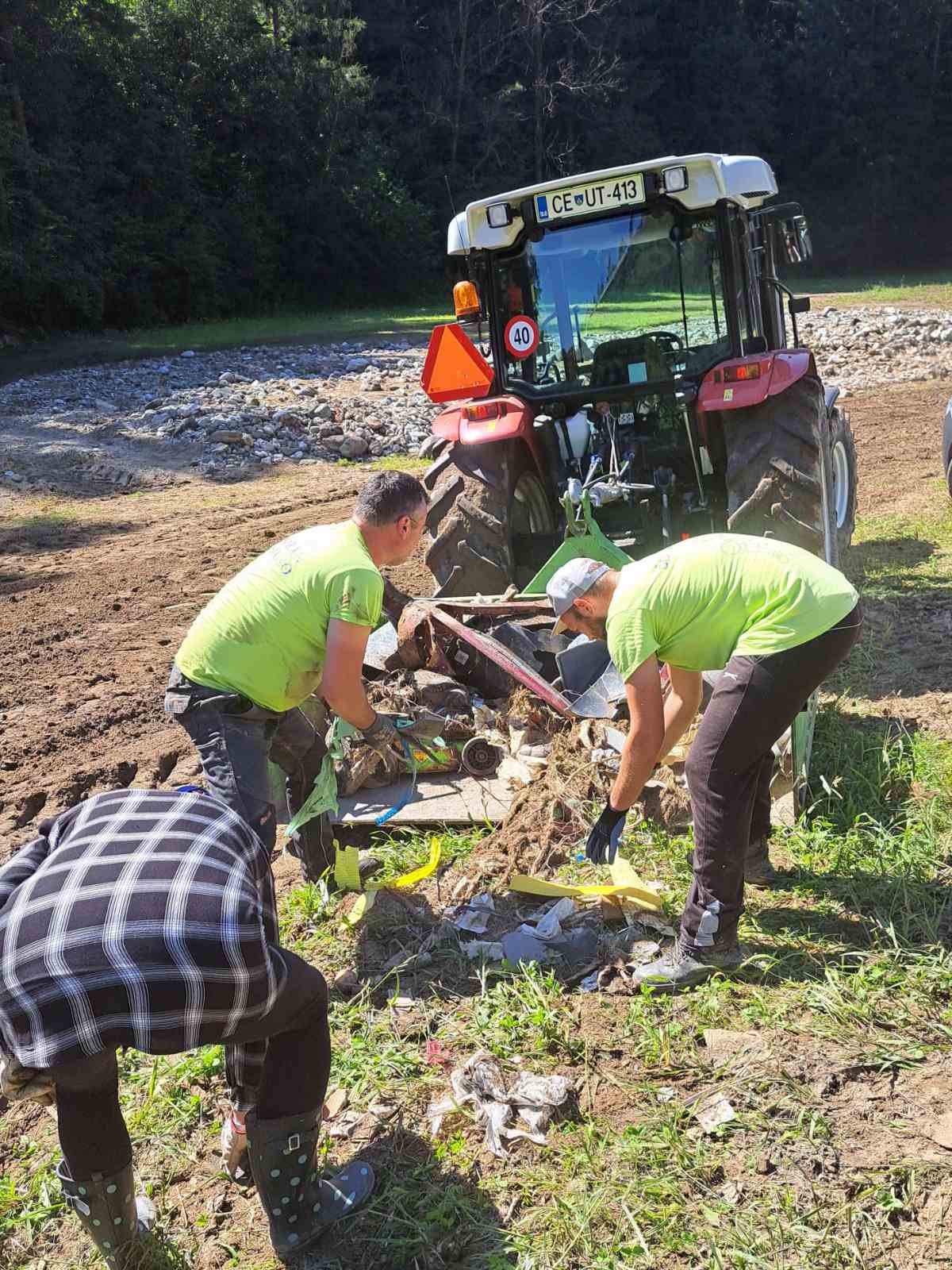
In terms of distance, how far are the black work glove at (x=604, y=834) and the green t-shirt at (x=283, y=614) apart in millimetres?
937

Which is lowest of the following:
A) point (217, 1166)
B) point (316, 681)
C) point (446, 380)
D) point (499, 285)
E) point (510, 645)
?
point (217, 1166)

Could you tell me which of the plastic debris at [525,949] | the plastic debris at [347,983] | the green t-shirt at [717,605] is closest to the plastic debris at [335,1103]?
Answer: the plastic debris at [347,983]

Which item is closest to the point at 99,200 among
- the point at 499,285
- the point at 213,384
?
the point at 213,384

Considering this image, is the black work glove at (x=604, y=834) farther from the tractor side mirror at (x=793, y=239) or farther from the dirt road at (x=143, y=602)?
the tractor side mirror at (x=793, y=239)

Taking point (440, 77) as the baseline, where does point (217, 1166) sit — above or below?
below

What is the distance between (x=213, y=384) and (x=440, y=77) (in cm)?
2624

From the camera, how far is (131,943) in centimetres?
217

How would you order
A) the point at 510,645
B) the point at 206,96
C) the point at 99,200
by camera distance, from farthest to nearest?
1. the point at 206,96
2. the point at 99,200
3. the point at 510,645

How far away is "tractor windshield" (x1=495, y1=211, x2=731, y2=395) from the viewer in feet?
19.6

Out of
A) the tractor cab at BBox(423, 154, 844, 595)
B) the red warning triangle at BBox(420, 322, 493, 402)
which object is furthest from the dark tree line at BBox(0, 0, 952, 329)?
the tractor cab at BBox(423, 154, 844, 595)

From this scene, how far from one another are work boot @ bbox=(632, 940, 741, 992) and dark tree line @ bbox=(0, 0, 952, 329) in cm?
2410

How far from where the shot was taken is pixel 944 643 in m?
5.96

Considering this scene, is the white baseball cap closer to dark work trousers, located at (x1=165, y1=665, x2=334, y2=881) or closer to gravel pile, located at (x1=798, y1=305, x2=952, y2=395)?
dark work trousers, located at (x1=165, y1=665, x2=334, y2=881)

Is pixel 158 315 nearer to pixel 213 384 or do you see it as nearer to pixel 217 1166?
pixel 213 384
